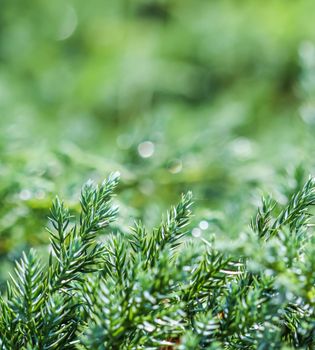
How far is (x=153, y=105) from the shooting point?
2.02m

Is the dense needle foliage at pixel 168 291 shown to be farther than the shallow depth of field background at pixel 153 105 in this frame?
No

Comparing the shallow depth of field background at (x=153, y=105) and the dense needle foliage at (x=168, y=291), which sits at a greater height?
the dense needle foliage at (x=168, y=291)

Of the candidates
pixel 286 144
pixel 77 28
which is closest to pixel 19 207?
pixel 286 144

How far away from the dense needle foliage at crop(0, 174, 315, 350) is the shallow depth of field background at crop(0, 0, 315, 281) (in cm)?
19

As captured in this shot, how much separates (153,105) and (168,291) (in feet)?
5.03

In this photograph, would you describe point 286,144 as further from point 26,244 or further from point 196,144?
point 26,244

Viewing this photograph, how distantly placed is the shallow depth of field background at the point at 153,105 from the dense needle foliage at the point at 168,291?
19cm

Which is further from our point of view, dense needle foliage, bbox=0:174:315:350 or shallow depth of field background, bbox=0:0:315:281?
shallow depth of field background, bbox=0:0:315:281

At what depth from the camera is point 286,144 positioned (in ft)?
4.40

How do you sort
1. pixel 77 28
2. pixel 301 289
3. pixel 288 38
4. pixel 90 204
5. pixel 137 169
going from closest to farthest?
pixel 301 289 → pixel 90 204 → pixel 137 169 → pixel 288 38 → pixel 77 28

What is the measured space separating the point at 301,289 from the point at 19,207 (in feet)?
1.71

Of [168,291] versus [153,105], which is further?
[153,105]

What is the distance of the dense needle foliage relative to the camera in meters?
0.52

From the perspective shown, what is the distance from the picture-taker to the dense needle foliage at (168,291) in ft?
1.70
